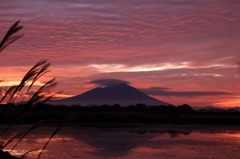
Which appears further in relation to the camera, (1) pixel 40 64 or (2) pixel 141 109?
(2) pixel 141 109


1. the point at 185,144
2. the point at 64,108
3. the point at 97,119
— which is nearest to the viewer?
the point at 185,144

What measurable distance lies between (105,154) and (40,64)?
12001mm

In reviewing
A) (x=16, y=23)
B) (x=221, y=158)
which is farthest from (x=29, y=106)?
(x=221, y=158)

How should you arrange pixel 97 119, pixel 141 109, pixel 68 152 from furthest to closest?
pixel 141 109, pixel 97 119, pixel 68 152

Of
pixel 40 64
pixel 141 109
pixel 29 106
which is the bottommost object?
pixel 141 109

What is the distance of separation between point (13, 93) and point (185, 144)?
52.6ft

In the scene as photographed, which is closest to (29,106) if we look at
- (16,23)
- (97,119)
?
(16,23)

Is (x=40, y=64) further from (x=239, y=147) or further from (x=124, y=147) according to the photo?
(x=239, y=147)

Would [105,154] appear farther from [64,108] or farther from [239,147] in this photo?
[64,108]

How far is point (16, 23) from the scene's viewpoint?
6.91 ft

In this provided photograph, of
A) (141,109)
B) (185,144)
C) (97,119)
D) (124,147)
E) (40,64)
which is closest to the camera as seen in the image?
(40,64)

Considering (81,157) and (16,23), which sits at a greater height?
(16,23)

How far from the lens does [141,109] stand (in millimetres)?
57562

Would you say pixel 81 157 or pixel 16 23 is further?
pixel 81 157
